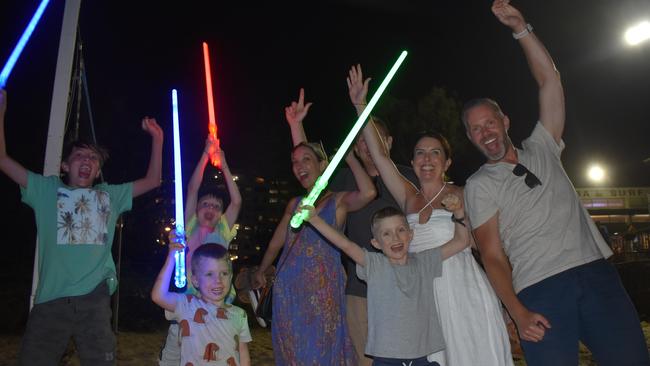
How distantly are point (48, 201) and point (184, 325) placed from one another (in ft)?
4.01

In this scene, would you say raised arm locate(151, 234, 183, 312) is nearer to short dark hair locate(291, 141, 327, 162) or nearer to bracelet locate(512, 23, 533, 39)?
short dark hair locate(291, 141, 327, 162)

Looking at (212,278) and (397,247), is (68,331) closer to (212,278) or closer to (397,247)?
(212,278)

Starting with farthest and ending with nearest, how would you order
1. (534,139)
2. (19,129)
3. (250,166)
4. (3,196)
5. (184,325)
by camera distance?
(250,166)
(3,196)
(19,129)
(184,325)
(534,139)

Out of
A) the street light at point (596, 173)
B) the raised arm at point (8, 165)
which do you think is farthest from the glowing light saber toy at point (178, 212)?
the street light at point (596, 173)

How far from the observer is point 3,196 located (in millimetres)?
10000

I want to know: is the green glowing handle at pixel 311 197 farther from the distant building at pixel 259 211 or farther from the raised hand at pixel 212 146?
the distant building at pixel 259 211

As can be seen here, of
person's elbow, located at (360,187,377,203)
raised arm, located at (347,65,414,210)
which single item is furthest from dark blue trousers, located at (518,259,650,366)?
person's elbow, located at (360,187,377,203)

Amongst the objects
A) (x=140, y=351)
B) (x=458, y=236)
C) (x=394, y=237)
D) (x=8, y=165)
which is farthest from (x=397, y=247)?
(x=140, y=351)

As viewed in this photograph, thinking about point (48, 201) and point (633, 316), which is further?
point (48, 201)

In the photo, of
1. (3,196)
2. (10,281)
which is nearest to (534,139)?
(3,196)

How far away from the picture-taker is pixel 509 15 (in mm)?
2865

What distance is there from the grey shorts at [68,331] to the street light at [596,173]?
2496 cm

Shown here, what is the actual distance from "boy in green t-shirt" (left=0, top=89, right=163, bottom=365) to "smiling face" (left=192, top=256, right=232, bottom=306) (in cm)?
61

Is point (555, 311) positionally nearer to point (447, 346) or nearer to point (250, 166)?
point (447, 346)
